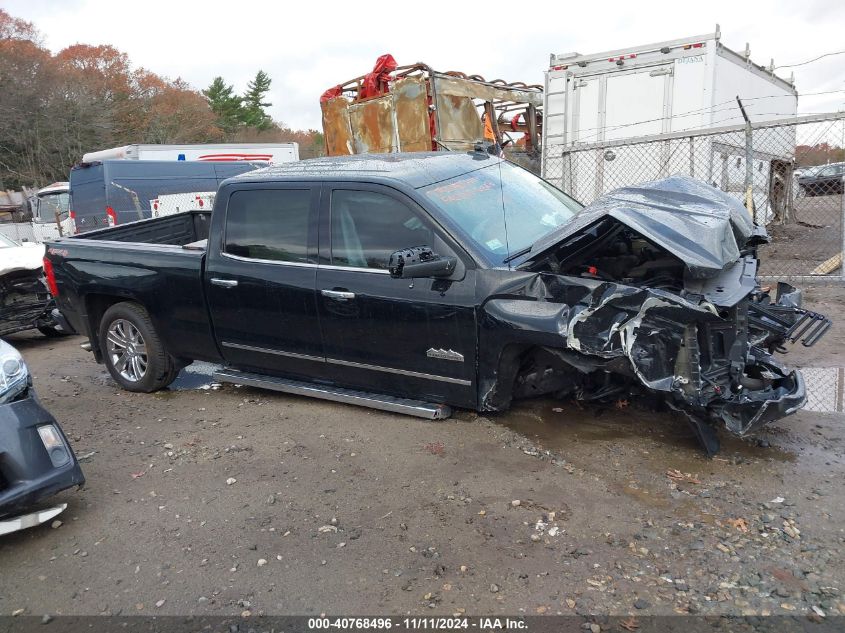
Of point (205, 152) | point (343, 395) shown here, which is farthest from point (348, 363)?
point (205, 152)

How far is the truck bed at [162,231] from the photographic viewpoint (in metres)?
6.02

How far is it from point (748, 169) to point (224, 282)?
6002mm

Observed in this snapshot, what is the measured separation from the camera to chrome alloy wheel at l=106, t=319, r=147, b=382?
534cm

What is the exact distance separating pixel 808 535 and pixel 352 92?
9847 millimetres

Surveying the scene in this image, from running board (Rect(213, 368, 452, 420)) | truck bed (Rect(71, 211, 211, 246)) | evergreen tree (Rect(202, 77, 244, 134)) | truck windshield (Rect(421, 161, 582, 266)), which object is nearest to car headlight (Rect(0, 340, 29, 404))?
running board (Rect(213, 368, 452, 420))

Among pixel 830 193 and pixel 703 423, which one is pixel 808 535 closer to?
pixel 703 423

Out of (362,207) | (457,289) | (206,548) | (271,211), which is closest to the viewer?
(206,548)

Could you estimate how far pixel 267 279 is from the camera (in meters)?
4.46

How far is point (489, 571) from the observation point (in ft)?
8.95

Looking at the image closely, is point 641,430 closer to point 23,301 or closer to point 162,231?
point 162,231

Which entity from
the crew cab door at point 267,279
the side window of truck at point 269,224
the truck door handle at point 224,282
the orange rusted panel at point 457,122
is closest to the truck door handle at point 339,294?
the crew cab door at point 267,279

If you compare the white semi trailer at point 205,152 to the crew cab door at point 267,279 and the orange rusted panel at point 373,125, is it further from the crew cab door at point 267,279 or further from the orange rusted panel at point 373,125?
the crew cab door at point 267,279

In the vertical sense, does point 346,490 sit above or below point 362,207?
below

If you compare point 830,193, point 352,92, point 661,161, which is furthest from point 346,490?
point 830,193
